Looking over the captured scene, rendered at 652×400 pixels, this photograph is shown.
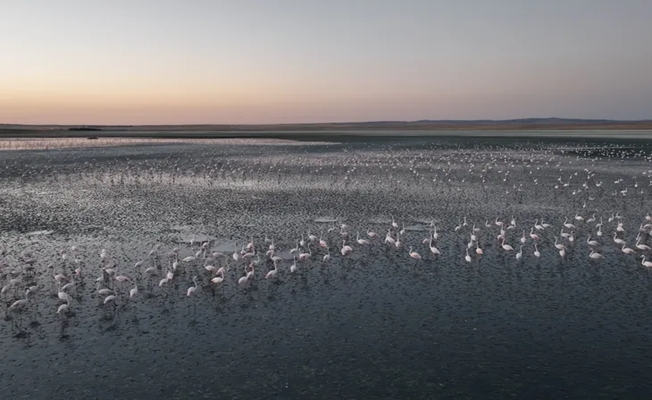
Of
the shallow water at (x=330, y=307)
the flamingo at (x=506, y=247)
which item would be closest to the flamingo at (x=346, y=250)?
the shallow water at (x=330, y=307)

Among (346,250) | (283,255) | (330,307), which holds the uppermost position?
(346,250)

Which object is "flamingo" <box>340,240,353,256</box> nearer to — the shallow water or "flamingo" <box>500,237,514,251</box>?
the shallow water

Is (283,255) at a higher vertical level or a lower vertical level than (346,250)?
lower

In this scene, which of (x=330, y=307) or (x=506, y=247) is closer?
(x=330, y=307)

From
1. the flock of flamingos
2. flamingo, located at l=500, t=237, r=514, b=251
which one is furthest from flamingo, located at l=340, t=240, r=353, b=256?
flamingo, located at l=500, t=237, r=514, b=251

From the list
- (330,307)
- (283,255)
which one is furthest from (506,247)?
(283,255)

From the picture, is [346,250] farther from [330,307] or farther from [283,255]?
[330,307]

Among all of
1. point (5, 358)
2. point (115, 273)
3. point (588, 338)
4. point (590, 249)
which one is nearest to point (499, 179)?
point (590, 249)
